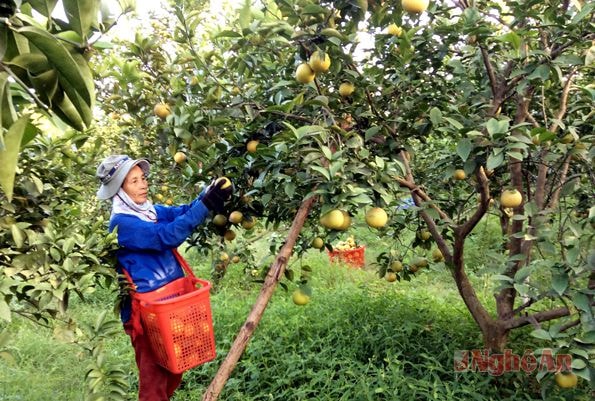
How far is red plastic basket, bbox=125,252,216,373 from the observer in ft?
5.75

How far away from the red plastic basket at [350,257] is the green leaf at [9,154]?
440cm

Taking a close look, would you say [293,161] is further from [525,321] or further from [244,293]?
[244,293]

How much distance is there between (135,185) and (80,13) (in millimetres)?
1656

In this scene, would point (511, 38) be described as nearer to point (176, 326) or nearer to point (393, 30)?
point (393, 30)

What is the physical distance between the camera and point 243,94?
66.8 inches

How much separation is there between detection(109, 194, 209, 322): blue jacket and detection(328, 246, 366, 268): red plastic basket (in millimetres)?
2900

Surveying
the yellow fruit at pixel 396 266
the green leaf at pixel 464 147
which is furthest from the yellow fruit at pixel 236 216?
the yellow fruit at pixel 396 266

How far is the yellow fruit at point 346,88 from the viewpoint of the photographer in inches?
64.8

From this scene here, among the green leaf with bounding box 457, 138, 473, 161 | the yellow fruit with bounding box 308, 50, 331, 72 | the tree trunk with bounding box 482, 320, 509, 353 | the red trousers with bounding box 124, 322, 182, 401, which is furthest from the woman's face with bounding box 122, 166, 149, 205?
the tree trunk with bounding box 482, 320, 509, 353

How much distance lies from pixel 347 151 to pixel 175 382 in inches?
56.4

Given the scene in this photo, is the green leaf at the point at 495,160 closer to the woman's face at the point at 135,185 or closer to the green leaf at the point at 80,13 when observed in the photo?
the green leaf at the point at 80,13

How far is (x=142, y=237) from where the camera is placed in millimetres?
1901

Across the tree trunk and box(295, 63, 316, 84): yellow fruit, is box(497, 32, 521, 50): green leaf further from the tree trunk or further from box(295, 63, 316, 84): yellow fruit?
the tree trunk

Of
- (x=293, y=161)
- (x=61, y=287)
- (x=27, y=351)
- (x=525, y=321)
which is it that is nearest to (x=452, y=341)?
(x=525, y=321)
